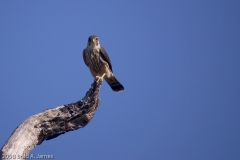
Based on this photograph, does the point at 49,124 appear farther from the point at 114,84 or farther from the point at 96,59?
the point at 114,84

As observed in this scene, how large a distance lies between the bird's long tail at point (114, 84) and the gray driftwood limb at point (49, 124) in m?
2.14

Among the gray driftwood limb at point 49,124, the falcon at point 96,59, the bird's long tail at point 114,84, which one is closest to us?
the gray driftwood limb at point 49,124

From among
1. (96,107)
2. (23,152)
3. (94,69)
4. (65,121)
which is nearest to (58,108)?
(65,121)

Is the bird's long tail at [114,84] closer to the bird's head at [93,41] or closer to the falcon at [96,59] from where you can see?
the falcon at [96,59]

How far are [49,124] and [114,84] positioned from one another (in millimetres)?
3407

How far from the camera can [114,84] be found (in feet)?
26.3

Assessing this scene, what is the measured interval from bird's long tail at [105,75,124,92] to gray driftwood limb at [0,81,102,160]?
2.14 metres

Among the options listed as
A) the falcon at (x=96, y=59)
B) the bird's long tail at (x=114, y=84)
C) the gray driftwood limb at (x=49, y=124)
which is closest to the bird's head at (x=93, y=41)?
the falcon at (x=96, y=59)

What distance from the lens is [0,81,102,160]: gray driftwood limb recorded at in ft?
13.4

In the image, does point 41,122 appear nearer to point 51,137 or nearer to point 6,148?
point 51,137

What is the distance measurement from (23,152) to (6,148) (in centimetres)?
22

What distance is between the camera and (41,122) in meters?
4.65

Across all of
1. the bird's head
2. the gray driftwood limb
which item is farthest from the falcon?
the gray driftwood limb

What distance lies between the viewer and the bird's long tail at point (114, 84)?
25.8ft
